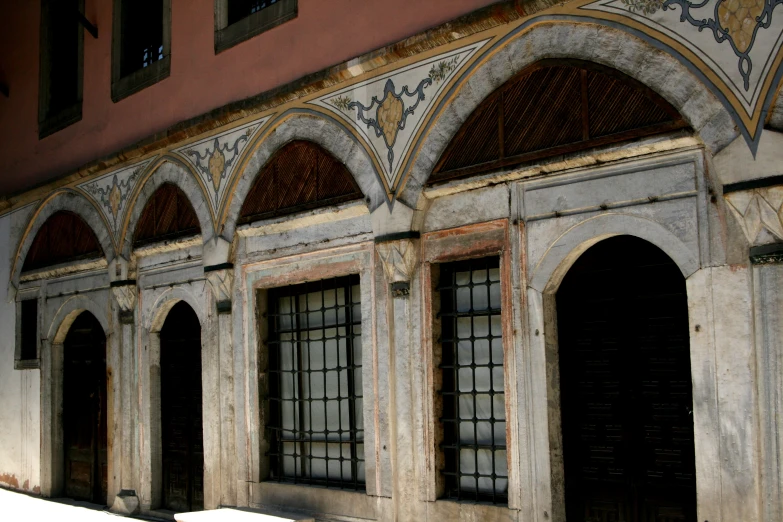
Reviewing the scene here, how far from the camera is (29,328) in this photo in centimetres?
1165

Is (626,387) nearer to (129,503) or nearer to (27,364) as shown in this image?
(129,503)

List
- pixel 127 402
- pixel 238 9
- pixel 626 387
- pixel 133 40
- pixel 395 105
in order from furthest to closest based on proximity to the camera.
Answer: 1. pixel 133 40
2. pixel 127 402
3. pixel 238 9
4. pixel 395 105
5. pixel 626 387

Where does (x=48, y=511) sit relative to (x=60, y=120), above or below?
below

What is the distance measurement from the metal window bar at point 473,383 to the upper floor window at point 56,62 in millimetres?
6878

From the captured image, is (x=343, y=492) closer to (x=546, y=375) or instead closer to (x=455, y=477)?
(x=455, y=477)

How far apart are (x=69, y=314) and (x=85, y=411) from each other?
1.13m

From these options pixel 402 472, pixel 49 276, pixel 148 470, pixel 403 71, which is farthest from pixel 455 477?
pixel 49 276

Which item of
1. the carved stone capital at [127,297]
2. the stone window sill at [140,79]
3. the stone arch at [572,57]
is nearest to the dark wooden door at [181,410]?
the carved stone capital at [127,297]

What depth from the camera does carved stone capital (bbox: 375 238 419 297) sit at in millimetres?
6742

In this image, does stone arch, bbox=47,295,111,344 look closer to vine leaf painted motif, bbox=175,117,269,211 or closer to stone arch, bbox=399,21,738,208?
vine leaf painted motif, bbox=175,117,269,211

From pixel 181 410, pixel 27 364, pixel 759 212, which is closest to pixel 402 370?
pixel 759 212

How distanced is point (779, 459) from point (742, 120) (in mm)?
1738

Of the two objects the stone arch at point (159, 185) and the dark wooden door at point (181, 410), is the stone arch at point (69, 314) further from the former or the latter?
the dark wooden door at point (181, 410)

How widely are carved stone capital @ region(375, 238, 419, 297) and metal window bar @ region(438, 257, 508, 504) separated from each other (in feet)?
0.77
